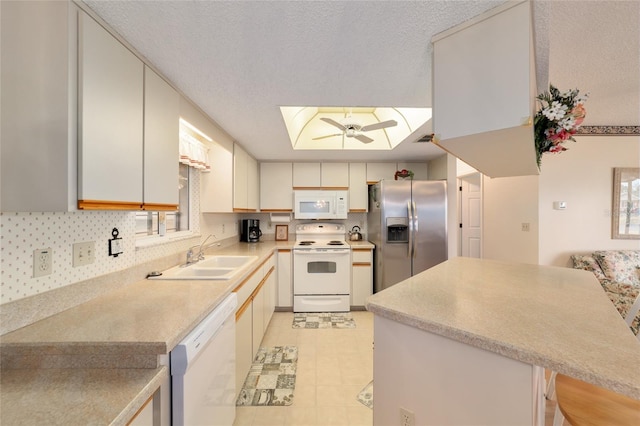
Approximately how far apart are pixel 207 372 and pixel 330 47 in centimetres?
171

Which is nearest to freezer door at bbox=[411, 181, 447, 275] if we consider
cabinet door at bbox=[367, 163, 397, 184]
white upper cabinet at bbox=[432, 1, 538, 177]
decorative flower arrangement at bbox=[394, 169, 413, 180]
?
decorative flower arrangement at bbox=[394, 169, 413, 180]

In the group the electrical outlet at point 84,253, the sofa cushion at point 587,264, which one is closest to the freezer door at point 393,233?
Result: the sofa cushion at point 587,264

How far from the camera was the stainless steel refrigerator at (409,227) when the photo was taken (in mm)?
3146

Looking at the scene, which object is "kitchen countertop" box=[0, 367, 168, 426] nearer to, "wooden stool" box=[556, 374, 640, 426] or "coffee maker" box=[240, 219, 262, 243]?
"wooden stool" box=[556, 374, 640, 426]

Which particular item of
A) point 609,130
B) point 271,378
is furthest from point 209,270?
point 609,130

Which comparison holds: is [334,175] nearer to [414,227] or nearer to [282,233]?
[282,233]

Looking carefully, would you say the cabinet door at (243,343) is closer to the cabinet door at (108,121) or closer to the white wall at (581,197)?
the cabinet door at (108,121)

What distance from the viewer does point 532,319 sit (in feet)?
3.00

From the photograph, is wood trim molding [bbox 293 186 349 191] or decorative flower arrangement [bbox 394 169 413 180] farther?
wood trim molding [bbox 293 186 349 191]

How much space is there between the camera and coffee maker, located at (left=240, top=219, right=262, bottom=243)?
3.44 meters

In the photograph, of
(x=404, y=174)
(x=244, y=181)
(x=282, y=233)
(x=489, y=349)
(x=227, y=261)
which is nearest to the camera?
(x=489, y=349)

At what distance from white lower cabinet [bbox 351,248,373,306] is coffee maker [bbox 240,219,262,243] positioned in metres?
1.43

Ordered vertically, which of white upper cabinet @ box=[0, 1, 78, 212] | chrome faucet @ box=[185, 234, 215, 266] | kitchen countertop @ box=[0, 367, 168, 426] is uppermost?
white upper cabinet @ box=[0, 1, 78, 212]

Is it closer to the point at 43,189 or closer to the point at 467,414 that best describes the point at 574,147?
the point at 467,414
